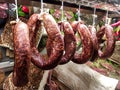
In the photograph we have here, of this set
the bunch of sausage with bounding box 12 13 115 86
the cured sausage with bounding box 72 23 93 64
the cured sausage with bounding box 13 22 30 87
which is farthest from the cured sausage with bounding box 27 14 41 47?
the cured sausage with bounding box 72 23 93 64

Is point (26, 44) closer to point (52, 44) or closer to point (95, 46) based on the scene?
point (52, 44)

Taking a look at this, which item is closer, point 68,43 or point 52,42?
point 52,42

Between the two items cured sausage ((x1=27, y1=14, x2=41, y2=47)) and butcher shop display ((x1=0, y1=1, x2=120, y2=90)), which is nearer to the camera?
butcher shop display ((x1=0, y1=1, x2=120, y2=90))

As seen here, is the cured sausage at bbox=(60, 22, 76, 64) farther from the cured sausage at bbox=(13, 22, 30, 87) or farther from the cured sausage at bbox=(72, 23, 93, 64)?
the cured sausage at bbox=(13, 22, 30, 87)

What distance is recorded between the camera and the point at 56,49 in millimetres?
942

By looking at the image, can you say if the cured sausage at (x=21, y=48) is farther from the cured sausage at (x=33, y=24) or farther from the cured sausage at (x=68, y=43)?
the cured sausage at (x=68, y=43)

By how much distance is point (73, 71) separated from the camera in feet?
6.16

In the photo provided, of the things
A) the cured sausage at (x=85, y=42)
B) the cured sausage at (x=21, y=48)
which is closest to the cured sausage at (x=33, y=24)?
the cured sausage at (x=21, y=48)

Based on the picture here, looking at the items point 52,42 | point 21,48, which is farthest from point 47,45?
point 21,48

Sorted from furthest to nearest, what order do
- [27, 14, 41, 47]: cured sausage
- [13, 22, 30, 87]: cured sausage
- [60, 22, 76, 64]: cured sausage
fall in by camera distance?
[60, 22, 76, 64]: cured sausage, [27, 14, 41, 47]: cured sausage, [13, 22, 30, 87]: cured sausage

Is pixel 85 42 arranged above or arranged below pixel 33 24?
below

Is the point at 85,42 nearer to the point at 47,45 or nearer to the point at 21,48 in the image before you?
the point at 47,45

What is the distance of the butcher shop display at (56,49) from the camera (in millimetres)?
855

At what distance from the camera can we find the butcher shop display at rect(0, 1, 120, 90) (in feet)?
2.81
